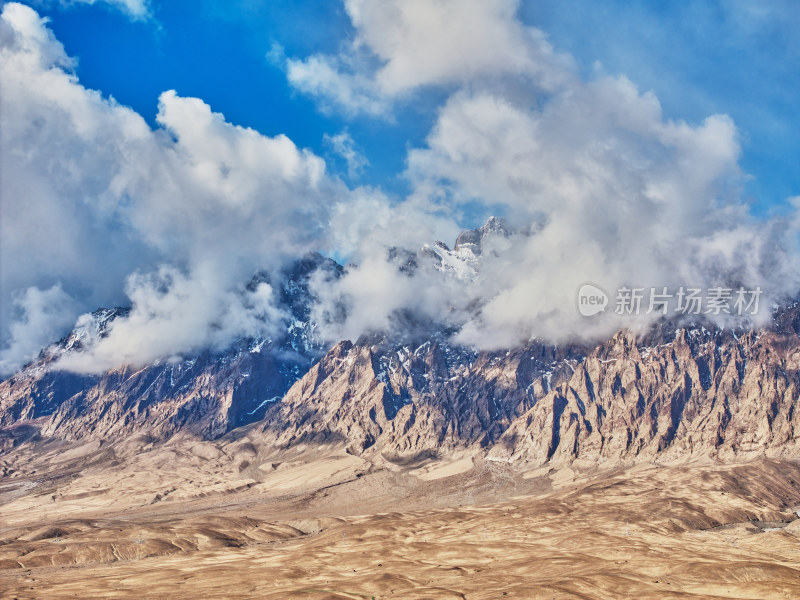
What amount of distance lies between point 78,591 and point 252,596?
2257 inches

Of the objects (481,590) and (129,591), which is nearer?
(481,590)

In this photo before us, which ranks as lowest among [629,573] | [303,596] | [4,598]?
[4,598]

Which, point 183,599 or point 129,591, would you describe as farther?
point 129,591

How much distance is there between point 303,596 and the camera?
171 metres

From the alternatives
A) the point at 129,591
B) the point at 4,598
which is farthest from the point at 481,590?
the point at 4,598

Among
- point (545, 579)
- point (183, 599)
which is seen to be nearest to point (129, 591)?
point (183, 599)

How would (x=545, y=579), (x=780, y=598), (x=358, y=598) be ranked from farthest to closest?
(x=545, y=579)
(x=358, y=598)
(x=780, y=598)

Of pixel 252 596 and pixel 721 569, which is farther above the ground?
pixel 721 569

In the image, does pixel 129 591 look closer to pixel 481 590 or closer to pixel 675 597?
pixel 481 590

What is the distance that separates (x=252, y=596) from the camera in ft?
584

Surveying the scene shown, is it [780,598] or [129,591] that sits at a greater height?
[780,598]

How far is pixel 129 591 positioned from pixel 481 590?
104m

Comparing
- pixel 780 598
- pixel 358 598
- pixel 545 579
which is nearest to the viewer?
pixel 780 598

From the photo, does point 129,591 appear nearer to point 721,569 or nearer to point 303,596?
point 303,596
